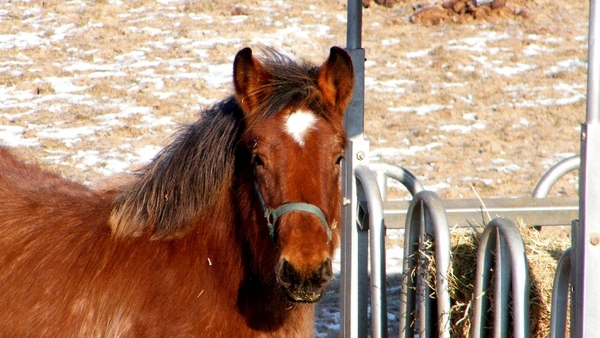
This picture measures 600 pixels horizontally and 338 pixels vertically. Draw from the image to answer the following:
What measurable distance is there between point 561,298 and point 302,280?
827mm

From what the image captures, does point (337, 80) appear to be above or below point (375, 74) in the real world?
below

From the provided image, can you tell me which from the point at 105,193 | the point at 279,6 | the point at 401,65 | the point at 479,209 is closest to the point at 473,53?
the point at 401,65

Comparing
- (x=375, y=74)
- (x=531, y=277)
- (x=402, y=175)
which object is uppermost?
(x=375, y=74)

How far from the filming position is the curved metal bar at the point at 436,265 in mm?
2836

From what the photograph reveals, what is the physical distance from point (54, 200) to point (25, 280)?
0.45m

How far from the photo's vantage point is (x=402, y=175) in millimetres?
4074

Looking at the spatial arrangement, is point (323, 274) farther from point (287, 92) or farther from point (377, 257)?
point (377, 257)

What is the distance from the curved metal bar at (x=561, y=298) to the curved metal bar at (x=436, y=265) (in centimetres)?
63

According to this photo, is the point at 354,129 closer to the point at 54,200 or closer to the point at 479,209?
the point at 479,209

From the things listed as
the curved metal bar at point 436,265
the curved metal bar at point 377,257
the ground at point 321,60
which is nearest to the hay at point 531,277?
the curved metal bar at point 436,265

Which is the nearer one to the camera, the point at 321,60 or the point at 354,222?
the point at 354,222

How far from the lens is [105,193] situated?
3.39m

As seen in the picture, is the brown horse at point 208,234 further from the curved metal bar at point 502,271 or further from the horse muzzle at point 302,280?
the curved metal bar at point 502,271

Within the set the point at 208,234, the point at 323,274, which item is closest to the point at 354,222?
the point at 208,234
